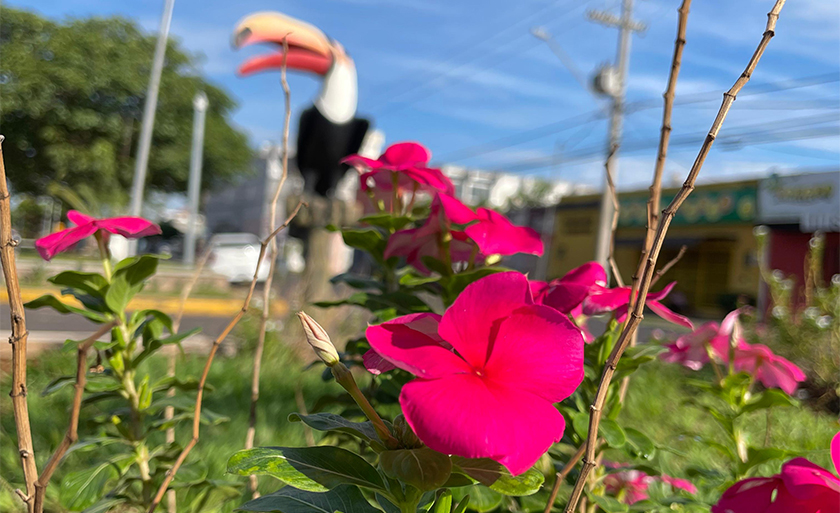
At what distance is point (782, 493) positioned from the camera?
0.63m

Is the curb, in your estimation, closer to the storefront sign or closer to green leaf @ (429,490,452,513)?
green leaf @ (429,490,452,513)

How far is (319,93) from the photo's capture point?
774 cm

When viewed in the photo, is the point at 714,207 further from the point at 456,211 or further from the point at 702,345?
the point at 456,211

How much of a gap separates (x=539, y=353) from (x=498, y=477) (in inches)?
5.9

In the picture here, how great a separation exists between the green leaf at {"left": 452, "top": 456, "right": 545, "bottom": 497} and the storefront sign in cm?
1836

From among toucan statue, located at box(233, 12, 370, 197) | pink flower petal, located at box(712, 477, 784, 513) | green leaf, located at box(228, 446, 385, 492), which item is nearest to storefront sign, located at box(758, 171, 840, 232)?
toucan statue, located at box(233, 12, 370, 197)

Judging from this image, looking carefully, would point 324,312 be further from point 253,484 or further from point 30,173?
point 30,173

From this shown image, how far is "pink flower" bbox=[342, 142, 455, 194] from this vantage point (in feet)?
3.82

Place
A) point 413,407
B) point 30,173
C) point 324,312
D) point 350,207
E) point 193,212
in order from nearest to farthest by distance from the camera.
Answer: point 413,407
point 324,312
point 350,207
point 193,212
point 30,173

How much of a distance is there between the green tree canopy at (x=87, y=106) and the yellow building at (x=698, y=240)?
49.4 feet

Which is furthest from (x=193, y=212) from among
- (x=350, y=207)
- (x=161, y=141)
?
(x=350, y=207)

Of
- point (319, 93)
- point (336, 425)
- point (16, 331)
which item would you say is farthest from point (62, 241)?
A: point (319, 93)

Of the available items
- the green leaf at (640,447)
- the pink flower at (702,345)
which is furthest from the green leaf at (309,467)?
the pink flower at (702,345)

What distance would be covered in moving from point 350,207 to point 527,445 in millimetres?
5910
